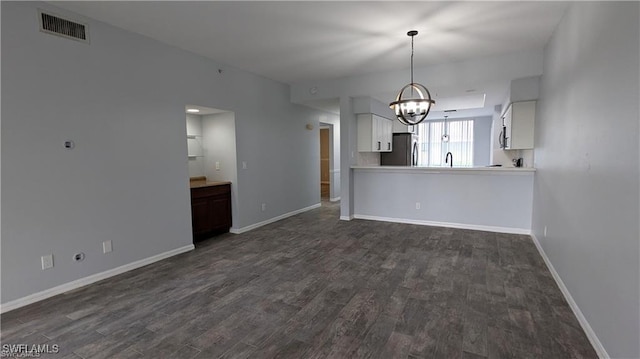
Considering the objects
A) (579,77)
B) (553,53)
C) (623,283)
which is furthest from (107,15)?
(553,53)

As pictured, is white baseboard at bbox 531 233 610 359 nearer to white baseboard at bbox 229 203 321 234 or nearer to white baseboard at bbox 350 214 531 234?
white baseboard at bbox 350 214 531 234

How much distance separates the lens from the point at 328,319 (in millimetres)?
2512

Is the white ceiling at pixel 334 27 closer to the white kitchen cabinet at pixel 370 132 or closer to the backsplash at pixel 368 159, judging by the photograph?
the white kitchen cabinet at pixel 370 132

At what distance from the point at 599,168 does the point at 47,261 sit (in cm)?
466

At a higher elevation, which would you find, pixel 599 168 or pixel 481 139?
pixel 481 139

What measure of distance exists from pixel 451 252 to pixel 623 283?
2.41m

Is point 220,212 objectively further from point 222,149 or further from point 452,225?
point 452,225

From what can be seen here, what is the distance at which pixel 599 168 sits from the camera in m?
2.08

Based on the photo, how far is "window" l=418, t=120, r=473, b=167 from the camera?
10.4 metres

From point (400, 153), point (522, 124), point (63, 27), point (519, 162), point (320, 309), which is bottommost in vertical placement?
point (320, 309)

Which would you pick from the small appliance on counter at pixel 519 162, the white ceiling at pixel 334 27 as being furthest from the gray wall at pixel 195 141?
the small appliance on counter at pixel 519 162

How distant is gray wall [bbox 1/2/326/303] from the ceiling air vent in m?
0.06

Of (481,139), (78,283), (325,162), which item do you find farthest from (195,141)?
(481,139)

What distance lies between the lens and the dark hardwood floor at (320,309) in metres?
2.15
